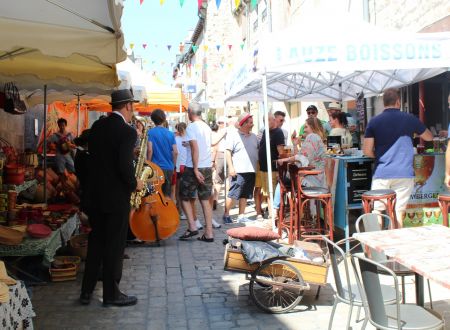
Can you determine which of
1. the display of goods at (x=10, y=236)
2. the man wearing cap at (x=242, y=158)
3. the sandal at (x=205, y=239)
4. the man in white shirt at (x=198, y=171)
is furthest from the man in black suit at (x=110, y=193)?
the man wearing cap at (x=242, y=158)

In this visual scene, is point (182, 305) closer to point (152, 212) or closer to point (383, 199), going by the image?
point (152, 212)

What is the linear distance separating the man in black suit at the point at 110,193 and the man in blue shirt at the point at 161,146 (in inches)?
110

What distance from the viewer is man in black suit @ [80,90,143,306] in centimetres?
428

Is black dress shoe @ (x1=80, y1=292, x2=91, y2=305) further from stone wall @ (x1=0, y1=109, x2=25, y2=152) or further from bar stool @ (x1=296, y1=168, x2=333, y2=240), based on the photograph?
stone wall @ (x1=0, y1=109, x2=25, y2=152)

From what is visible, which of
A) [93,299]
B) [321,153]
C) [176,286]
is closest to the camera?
[93,299]

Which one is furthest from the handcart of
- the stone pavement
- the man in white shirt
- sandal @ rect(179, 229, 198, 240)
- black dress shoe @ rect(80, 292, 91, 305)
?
sandal @ rect(179, 229, 198, 240)

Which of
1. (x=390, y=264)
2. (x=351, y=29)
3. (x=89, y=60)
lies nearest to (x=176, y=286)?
(x=390, y=264)

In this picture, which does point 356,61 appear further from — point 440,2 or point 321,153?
point 440,2

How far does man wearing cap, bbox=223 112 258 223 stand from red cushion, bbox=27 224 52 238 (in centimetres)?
355

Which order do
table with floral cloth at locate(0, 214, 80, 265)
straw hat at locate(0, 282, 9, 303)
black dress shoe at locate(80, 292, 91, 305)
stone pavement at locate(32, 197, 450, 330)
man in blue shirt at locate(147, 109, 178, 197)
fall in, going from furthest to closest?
man in blue shirt at locate(147, 109, 178, 197) → table with floral cloth at locate(0, 214, 80, 265) → black dress shoe at locate(80, 292, 91, 305) → stone pavement at locate(32, 197, 450, 330) → straw hat at locate(0, 282, 9, 303)

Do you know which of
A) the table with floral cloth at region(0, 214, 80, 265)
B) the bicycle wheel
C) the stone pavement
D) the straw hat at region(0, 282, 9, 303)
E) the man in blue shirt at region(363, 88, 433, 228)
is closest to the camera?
the straw hat at region(0, 282, 9, 303)

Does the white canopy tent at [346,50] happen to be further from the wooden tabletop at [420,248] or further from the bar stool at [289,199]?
the wooden tabletop at [420,248]

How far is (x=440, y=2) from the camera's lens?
8.04 metres

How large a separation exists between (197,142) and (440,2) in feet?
15.1
